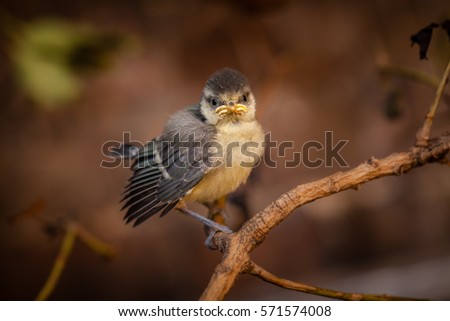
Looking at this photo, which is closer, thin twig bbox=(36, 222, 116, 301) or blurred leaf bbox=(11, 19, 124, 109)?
blurred leaf bbox=(11, 19, 124, 109)

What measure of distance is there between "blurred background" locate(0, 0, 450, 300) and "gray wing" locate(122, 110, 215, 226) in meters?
0.24

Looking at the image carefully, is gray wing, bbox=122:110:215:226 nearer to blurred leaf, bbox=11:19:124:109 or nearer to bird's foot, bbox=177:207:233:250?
bird's foot, bbox=177:207:233:250

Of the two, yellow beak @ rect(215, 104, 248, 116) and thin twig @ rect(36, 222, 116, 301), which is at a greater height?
yellow beak @ rect(215, 104, 248, 116)

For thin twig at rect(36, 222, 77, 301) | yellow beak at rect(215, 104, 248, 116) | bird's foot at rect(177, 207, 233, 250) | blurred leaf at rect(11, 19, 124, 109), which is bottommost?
thin twig at rect(36, 222, 77, 301)

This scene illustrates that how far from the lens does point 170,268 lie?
187 centimetres

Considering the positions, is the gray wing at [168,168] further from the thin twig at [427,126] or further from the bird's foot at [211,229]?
the thin twig at [427,126]

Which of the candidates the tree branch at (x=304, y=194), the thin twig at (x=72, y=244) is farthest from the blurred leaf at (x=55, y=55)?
the tree branch at (x=304, y=194)

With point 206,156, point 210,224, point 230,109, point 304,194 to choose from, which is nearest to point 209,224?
point 210,224

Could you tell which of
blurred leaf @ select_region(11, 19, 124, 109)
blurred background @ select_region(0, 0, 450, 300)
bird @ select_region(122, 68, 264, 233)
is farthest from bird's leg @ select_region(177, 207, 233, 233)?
blurred leaf @ select_region(11, 19, 124, 109)

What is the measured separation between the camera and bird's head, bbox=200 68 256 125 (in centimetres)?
148

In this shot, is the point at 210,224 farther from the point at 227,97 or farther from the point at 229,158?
the point at 227,97

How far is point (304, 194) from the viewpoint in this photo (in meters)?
1.16

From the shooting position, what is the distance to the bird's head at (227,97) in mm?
1480

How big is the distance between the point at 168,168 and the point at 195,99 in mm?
539
